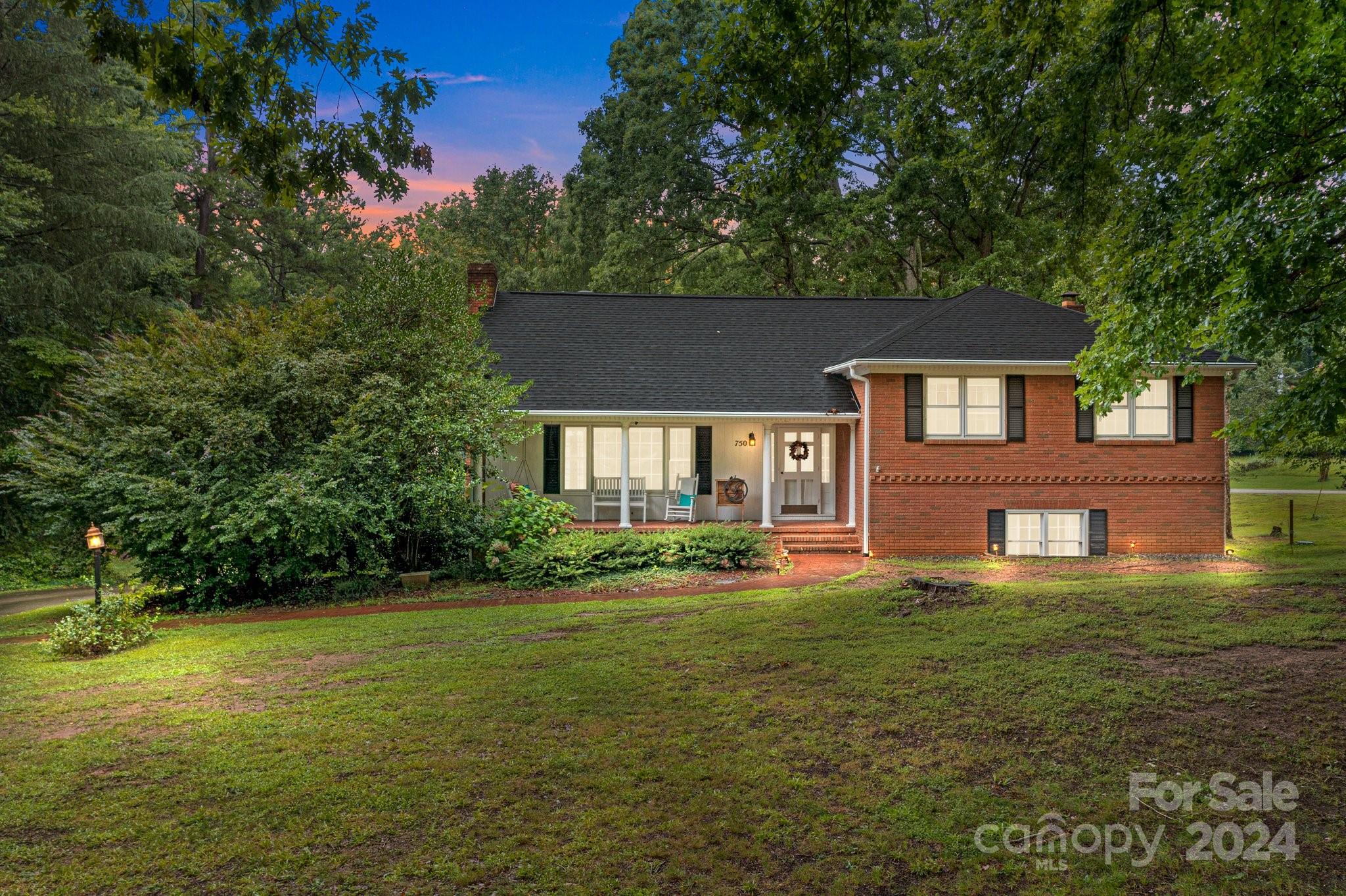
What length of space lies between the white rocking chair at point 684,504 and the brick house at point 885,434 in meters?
0.37

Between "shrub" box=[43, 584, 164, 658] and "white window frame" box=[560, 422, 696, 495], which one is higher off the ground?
"white window frame" box=[560, 422, 696, 495]

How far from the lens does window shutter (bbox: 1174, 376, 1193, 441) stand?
15281 millimetres

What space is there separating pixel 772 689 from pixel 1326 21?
7552 millimetres

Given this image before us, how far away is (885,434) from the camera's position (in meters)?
15.2

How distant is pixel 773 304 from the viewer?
2017 centimetres

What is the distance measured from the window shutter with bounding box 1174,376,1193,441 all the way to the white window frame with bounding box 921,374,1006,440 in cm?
347

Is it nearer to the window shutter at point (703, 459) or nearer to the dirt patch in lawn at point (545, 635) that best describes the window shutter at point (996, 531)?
the window shutter at point (703, 459)

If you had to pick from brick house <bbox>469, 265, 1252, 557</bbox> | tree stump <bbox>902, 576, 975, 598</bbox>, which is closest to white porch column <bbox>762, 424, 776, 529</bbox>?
brick house <bbox>469, 265, 1252, 557</bbox>

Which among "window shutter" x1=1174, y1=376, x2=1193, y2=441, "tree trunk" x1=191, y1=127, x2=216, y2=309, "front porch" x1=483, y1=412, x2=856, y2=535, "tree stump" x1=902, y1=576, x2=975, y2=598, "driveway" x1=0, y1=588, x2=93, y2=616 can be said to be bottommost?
"driveway" x1=0, y1=588, x2=93, y2=616

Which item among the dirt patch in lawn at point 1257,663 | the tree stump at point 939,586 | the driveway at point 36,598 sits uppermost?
the tree stump at point 939,586

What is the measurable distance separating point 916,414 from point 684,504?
17.7ft

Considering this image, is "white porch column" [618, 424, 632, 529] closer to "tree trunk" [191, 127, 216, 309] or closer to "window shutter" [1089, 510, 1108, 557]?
"window shutter" [1089, 510, 1108, 557]

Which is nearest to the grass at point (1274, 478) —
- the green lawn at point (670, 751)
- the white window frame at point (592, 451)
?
the white window frame at point (592, 451)

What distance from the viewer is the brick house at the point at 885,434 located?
1518cm
